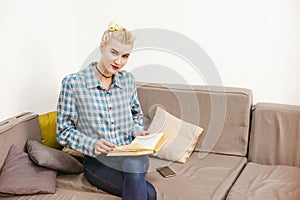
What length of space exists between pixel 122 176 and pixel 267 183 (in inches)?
30.1

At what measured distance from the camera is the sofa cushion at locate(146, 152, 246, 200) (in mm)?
2148

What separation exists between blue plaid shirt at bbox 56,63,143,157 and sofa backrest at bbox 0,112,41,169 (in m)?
0.26

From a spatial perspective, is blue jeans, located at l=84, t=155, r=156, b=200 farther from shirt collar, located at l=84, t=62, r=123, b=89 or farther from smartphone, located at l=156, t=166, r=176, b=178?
shirt collar, located at l=84, t=62, r=123, b=89

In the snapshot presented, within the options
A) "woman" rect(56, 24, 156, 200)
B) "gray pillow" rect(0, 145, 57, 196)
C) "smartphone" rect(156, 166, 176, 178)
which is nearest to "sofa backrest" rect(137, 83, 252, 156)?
"smartphone" rect(156, 166, 176, 178)

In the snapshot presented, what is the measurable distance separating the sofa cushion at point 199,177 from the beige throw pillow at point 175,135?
5cm

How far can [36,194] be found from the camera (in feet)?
7.02

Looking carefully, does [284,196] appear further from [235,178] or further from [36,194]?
[36,194]

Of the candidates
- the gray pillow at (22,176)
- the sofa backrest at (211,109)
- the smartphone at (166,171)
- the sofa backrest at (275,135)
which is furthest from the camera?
the sofa backrest at (211,109)

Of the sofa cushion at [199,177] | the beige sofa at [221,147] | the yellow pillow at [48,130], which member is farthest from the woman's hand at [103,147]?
the yellow pillow at [48,130]

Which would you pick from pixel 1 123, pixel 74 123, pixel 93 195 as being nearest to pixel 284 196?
pixel 93 195

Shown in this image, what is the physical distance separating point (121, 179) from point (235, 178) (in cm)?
66

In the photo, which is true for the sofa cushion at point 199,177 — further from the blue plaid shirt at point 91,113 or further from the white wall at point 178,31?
the white wall at point 178,31

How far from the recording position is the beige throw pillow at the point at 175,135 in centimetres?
259

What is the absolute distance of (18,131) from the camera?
2346 mm
